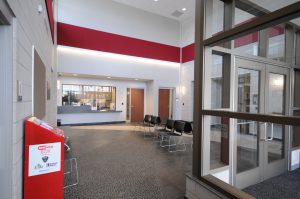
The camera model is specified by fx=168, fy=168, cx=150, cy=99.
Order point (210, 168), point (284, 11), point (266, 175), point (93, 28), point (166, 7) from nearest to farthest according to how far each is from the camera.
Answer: point (284, 11), point (210, 168), point (266, 175), point (93, 28), point (166, 7)

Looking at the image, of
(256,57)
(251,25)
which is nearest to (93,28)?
(256,57)

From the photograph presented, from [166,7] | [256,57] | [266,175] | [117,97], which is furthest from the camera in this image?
[117,97]

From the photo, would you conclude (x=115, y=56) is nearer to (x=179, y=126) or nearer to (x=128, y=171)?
(x=179, y=126)

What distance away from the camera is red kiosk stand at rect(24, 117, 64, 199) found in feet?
5.14

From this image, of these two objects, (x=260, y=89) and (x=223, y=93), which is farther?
(x=260, y=89)

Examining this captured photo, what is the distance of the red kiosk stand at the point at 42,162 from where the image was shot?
157 cm

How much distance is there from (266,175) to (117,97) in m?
7.30

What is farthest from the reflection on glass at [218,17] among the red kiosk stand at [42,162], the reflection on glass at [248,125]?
the red kiosk stand at [42,162]

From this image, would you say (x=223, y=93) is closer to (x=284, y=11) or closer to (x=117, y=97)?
(x=284, y=11)

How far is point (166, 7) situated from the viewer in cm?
808

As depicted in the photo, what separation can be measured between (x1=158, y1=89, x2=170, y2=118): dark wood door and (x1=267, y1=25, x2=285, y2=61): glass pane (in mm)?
6301

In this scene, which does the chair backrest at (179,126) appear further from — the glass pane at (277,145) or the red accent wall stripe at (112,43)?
the red accent wall stripe at (112,43)

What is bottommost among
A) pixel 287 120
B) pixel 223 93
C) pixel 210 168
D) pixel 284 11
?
pixel 210 168

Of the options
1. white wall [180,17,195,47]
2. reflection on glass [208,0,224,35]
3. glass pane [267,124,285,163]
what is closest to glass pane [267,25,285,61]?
glass pane [267,124,285,163]
